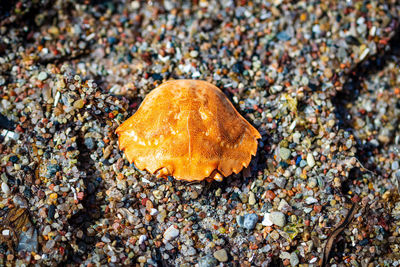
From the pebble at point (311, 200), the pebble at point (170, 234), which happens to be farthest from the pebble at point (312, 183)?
the pebble at point (170, 234)

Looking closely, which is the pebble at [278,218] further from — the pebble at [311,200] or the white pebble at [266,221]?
the pebble at [311,200]

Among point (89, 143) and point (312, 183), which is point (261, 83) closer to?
point (312, 183)

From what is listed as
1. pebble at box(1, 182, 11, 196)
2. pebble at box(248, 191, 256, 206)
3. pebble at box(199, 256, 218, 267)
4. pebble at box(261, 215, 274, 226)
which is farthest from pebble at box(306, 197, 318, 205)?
pebble at box(1, 182, 11, 196)

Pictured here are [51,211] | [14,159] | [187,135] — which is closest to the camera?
[187,135]

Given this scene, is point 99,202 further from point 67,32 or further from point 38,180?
point 67,32

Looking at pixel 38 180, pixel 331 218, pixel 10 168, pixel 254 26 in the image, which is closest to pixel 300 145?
pixel 331 218

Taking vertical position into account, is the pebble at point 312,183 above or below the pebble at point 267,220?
above

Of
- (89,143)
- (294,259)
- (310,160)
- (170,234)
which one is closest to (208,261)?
(170,234)
